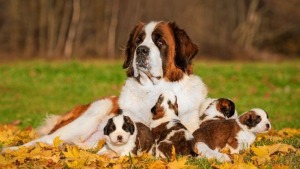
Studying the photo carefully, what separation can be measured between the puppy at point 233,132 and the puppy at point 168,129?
0.37m

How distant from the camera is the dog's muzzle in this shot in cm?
579

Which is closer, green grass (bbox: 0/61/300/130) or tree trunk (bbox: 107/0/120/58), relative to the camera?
green grass (bbox: 0/61/300/130)

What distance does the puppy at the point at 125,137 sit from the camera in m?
5.22

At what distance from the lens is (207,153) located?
211 inches

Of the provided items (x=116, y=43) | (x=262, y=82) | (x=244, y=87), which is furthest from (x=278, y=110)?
(x=116, y=43)

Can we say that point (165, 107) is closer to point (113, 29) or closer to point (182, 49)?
point (182, 49)

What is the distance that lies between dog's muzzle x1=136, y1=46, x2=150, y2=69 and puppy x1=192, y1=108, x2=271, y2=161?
1.11 metres

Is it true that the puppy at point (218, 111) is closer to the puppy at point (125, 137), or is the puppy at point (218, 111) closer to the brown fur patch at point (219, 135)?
the brown fur patch at point (219, 135)

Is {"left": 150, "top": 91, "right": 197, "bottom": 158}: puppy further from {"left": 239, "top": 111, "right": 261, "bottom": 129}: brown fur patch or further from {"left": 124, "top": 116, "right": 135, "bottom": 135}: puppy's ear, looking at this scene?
{"left": 239, "top": 111, "right": 261, "bottom": 129}: brown fur patch

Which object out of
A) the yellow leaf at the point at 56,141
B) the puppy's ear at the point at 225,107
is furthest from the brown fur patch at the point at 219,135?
the yellow leaf at the point at 56,141

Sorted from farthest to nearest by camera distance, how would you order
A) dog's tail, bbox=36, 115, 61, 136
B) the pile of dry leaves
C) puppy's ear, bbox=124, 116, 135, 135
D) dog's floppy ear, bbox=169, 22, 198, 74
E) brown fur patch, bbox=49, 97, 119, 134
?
1. dog's tail, bbox=36, 115, 61, 136
2. brown fur patch, bbox=49, 97, 119, 134
3. dog's floppy ear, bbox=169, 22, 198, 74
4. puppy's ear, bbox=124, 116, 135, 135
5. the pile of dry leaves

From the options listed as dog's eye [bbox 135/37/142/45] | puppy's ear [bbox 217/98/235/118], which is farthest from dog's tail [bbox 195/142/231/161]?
dog's eye [bbox 135/37/142/45]

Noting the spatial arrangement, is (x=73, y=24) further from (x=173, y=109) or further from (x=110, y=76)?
(x=173, y=109)

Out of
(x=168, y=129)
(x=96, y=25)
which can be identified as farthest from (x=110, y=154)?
(x=96, y=25)
